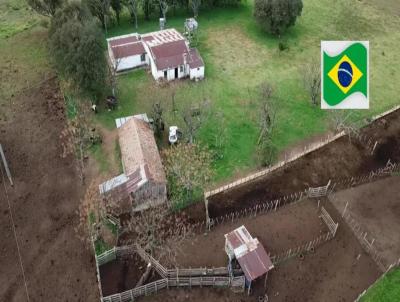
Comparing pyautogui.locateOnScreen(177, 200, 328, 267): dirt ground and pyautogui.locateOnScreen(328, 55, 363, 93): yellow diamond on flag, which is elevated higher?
pyautogui.locateOnScreen(328, 55, 363, 93): yellow diamond on flag

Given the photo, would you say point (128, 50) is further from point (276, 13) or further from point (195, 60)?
point (276, 13)

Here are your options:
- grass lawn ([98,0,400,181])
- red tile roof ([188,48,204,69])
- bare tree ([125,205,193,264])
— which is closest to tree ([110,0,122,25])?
grass lawn ([98,0,400,181])

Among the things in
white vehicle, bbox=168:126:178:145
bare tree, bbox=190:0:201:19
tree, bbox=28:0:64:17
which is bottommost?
white vehicle, bbox=168:126:178:145

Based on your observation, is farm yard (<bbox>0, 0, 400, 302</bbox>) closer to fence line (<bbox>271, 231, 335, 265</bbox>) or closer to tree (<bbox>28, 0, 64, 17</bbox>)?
fence line (<bbox>271, 231, 335, 265</bbox>)

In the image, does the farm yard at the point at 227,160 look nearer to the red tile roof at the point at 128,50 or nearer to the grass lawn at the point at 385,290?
the grass lawn at the point at 385,290

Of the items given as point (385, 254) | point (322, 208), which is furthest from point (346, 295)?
point (322, 208)

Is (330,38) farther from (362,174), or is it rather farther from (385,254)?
(385,254)
